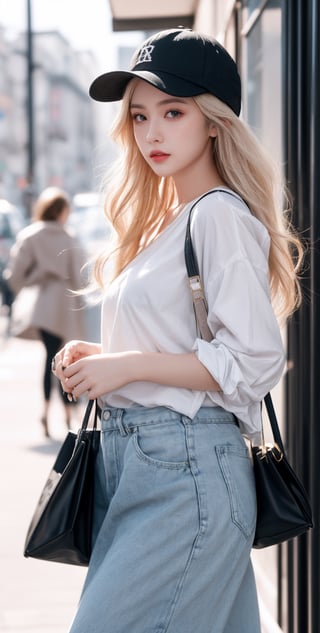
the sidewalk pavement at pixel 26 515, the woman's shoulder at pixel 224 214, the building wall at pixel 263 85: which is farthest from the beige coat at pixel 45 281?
the woman's shoulder at pixel 224 214

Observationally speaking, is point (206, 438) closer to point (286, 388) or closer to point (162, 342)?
point (162, 342)

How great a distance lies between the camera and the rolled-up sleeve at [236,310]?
2.07 meters

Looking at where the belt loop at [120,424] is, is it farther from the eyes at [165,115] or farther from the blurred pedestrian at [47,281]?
the blurred pedestrian at [47,281]

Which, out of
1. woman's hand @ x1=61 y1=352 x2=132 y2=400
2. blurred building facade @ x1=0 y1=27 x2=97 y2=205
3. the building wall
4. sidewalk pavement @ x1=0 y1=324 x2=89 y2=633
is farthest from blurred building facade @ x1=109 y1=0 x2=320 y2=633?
blurred building facade @ x1=0 y1=27 x2=97 y2=205

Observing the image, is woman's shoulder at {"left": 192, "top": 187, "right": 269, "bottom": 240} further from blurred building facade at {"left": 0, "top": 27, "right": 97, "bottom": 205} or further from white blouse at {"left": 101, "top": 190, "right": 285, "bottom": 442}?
blurred building facade at {"left": 0, "top": 27, "right": 97, "bottom": 205}

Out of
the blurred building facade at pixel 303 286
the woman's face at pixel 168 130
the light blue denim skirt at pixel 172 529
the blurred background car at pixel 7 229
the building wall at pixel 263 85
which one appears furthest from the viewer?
→ the blurred background car at pixel 7 229

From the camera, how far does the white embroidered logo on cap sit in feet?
7.38

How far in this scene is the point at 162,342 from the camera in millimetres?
2180

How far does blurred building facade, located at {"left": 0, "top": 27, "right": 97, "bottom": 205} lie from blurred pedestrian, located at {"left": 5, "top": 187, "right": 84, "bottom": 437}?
5004 cm

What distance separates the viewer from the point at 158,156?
229 centimetres

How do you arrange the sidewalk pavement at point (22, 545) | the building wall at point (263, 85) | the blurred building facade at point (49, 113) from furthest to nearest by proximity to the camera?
the blurred building facade at point (49, 113)
the sidewalk pavement at point (22, 545)
the building wall at point (263, 85)

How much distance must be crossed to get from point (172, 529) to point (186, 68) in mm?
929

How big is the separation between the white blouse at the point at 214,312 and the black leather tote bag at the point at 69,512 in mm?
144

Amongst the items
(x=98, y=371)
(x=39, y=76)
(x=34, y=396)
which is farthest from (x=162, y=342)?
(x=39, y=76)
